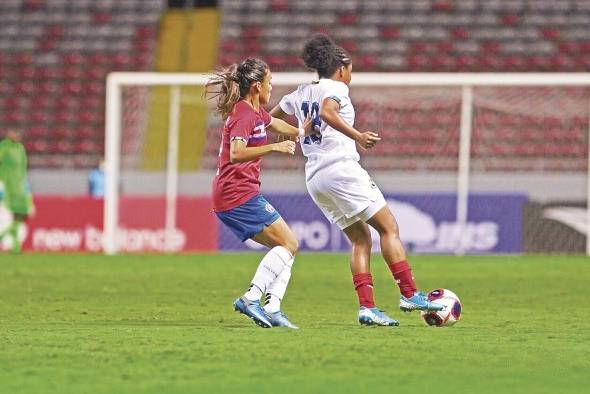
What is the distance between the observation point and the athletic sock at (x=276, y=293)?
8.16m

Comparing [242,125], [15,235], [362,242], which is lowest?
[15,235]

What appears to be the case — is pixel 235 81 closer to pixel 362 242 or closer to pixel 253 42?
pixel 362 242

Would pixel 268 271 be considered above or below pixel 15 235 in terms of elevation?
above

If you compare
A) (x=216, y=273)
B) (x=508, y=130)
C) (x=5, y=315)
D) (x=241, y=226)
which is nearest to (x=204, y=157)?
(x=508, y=130)

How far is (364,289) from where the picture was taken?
332 inches

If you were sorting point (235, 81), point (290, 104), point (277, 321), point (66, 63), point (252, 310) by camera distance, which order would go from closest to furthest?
point (252, 310), point (277, 321), point (235, 81), point (290, 104), point (66, 63)

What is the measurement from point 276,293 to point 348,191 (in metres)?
0.79

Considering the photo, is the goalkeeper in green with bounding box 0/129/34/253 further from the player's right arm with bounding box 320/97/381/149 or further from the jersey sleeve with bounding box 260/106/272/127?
the player's right arm with bounding box 320/97/381/149

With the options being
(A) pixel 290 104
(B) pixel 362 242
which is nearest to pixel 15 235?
(A) pixel 290 104

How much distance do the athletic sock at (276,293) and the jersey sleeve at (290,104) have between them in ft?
Result: 3.66

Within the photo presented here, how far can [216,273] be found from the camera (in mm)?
15094

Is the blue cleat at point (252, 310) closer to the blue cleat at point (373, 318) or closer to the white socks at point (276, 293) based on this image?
the white socks at point (276, 293)

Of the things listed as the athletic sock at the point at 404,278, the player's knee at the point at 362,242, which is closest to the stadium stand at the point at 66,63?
the player's knee at the point at 362,242

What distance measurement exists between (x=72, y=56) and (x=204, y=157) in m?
7.94
